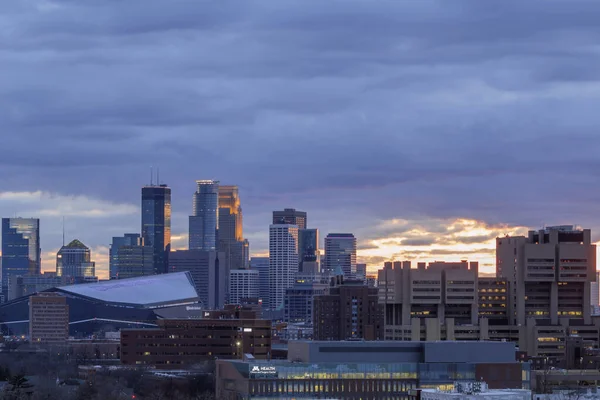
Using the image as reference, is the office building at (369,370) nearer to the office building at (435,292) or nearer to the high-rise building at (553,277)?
the office building at (435,292)

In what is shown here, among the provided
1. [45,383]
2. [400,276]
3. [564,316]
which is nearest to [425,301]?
[400,276]

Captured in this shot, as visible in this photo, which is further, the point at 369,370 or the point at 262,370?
the point at 369,370

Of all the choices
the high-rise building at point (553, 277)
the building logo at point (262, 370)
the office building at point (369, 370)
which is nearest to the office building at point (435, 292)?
the high-rise building at point (553, 277)

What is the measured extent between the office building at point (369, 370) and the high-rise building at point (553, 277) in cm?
6588

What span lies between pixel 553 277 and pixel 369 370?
73644 millimetres

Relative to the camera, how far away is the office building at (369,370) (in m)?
120

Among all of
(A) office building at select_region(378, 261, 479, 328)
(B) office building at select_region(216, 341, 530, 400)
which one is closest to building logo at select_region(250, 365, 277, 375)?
(B) office building at select_region(216, 341, 530, 400)

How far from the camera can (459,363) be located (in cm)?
12500

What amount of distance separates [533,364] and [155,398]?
50.2 m

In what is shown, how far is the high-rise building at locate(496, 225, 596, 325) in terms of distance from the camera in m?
193

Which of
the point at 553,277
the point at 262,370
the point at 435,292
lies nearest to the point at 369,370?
the point at 262,370

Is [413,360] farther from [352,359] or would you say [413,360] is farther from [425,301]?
[425,301]

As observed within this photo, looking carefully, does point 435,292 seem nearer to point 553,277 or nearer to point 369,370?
point 553,277

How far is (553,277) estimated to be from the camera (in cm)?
19288
